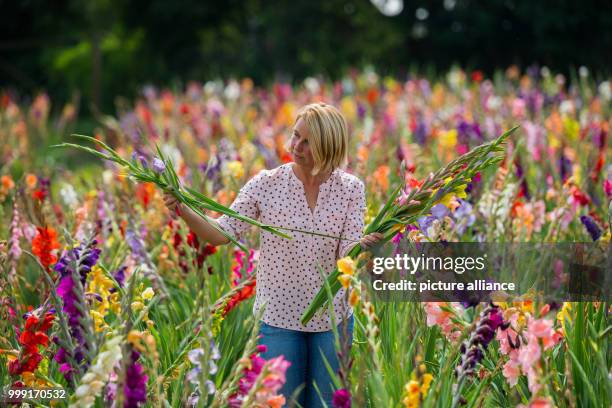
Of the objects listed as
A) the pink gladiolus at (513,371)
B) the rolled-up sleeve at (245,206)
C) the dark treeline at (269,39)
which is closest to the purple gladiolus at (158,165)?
the rolled-up sleeve at (245,206)

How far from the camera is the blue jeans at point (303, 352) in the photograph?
10.1 feet

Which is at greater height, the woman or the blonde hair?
the blonde hair

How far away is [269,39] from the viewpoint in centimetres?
2375

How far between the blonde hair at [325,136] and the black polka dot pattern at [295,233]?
110mm

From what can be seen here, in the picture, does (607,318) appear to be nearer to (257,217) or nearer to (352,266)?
(352,266)

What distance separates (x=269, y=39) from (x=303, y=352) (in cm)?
2129

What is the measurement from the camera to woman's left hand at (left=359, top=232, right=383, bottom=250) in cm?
292

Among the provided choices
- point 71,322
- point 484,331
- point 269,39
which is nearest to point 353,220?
point 484,331

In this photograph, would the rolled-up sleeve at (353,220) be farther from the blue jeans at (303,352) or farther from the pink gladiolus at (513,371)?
the pink gladiolus at (513,371)

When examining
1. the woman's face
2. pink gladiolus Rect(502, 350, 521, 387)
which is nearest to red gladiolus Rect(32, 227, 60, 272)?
the woman's face

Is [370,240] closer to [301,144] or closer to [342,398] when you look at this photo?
[301,144]

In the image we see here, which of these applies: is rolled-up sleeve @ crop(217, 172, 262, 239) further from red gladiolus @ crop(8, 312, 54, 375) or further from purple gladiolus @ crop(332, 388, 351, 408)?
purple gladiolus @ crop(332, 388, 351, 408)

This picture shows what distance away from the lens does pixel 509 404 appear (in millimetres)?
2938

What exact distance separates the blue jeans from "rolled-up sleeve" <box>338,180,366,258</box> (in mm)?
267
